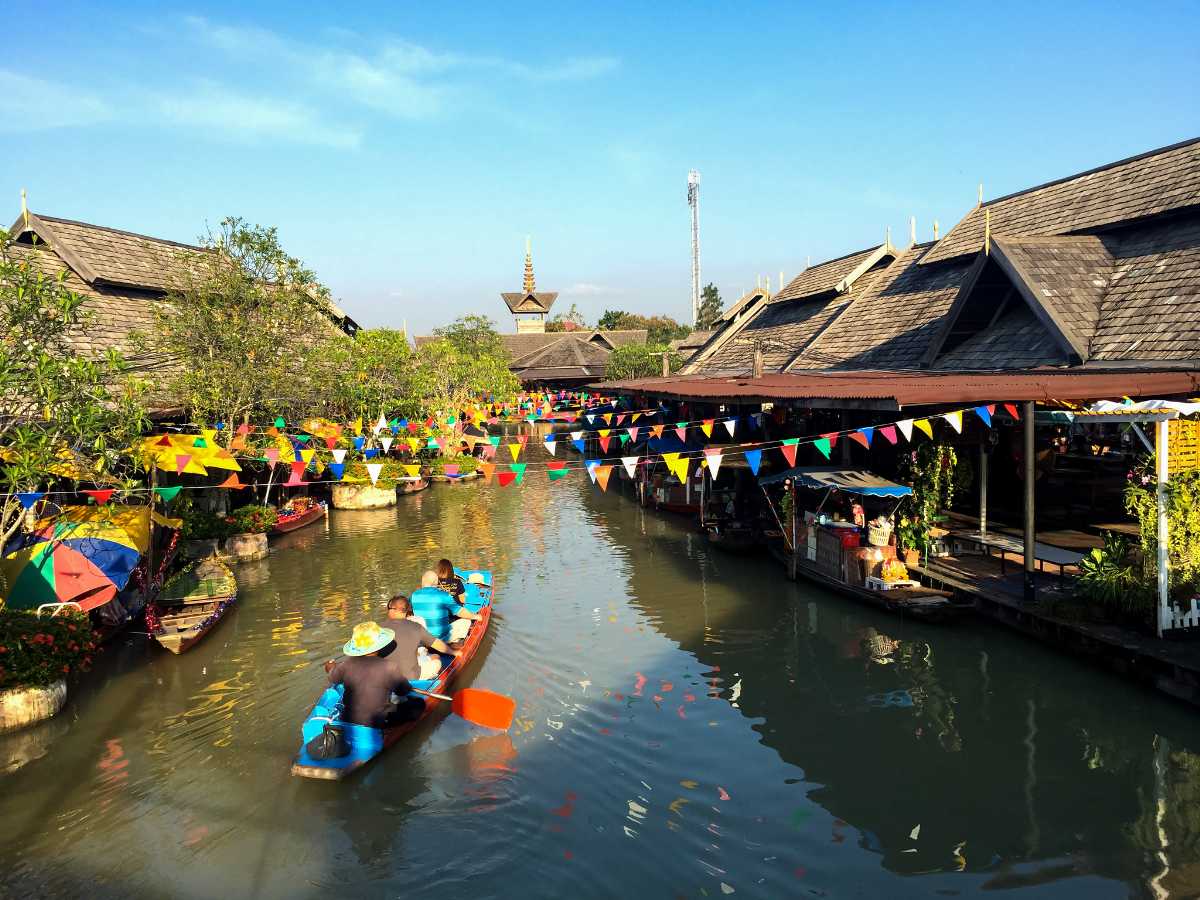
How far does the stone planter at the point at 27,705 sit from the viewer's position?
34.8 ft

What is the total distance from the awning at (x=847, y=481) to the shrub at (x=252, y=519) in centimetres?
1334

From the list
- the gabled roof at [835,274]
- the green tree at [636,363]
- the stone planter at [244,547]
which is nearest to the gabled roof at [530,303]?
the green tree at [636,363]

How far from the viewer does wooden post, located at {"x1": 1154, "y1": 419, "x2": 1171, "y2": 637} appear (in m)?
10.5

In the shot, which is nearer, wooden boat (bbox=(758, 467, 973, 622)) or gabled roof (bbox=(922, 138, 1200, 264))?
wooden boat (bbox=(758, 467, 973, 622))

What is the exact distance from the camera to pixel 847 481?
51.2 ft

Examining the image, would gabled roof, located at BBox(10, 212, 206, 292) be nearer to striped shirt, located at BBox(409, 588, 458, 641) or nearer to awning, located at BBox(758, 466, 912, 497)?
striped shirt, located at BBox(409, 588, 458, 641)

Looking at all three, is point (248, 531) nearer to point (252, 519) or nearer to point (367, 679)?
point (252, 519)

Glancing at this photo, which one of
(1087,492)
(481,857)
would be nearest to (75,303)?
(481,857)

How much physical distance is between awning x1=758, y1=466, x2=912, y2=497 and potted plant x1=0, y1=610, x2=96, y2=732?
12.6 m

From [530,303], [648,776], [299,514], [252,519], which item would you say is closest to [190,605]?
[252,519]

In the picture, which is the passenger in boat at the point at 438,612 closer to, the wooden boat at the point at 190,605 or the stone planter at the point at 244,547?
the wooden boat at the point at 190,605

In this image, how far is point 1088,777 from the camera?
8938 mm

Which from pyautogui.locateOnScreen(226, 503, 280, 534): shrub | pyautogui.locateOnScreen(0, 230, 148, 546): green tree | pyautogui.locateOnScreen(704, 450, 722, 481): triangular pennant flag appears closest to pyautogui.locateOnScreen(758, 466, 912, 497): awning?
pyautogui.locateOnScreen(704, 450, 722, 481): triangular pennant flag

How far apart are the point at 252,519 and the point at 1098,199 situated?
23.6 m
